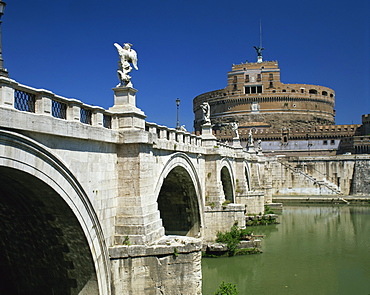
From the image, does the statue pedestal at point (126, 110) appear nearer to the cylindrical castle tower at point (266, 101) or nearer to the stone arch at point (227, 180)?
the stone arch at point (227, 180)

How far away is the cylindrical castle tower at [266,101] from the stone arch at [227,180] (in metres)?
42.7

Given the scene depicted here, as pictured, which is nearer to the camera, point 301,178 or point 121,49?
point 121,49

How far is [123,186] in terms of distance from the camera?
10891 mm

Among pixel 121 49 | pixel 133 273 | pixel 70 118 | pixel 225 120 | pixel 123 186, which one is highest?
pixel 225 120

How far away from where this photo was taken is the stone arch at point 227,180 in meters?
26.7

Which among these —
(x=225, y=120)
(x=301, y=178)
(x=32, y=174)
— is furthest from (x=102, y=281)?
(x=225, y=120)

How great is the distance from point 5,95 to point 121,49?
479cm

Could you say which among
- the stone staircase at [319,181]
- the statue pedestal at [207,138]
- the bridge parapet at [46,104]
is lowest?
the stone staircase at [319,181]

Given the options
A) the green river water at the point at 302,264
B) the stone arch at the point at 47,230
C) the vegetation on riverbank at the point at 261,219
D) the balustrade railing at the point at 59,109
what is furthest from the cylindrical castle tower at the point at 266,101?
Result: the balustrade railing at the point at 59,109

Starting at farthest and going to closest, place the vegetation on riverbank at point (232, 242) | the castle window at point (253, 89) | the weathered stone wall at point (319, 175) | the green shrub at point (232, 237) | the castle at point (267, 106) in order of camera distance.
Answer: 1. the castle window at point (253, 89)
2. the castle at point (267, 106)
3. the weathered stone wall at point (319, 175)
4. the green shrub at point (232, 237)
5. the vegetation on riverbank at point (232, 242)

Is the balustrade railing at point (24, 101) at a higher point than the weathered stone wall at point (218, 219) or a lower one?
higher

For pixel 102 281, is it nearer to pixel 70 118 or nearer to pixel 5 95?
pixel 70 118

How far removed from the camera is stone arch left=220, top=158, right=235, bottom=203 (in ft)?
87.5

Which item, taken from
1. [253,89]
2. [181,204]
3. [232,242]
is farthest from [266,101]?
[181,204]
